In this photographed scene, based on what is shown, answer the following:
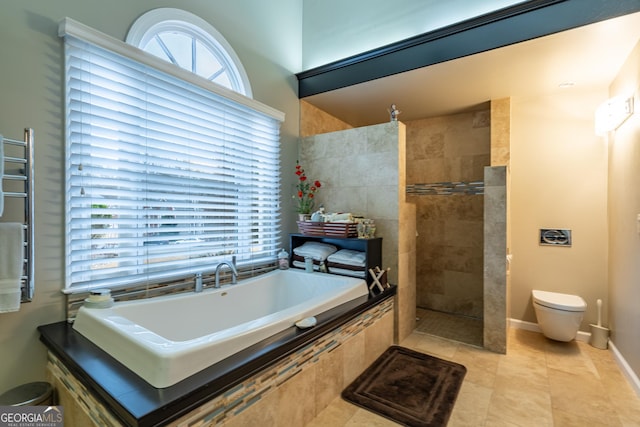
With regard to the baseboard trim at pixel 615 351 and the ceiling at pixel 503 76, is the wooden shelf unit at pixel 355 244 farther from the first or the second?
the baseboard trim at pixel 615 351

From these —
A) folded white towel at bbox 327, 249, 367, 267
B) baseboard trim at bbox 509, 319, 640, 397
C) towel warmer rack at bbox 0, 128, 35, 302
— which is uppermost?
towel warmer rack at bbox 0, 128, 35, 302

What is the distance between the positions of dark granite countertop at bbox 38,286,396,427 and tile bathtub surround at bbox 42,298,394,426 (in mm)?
49

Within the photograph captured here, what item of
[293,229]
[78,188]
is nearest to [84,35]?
[78,188]

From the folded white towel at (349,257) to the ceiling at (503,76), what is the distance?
1.64 metres

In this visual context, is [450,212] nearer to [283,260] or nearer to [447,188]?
[447,188]

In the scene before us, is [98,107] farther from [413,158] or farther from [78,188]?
[413,158]

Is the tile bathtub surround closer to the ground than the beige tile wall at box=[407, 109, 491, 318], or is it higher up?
closer to the ground

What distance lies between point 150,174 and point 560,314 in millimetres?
3472

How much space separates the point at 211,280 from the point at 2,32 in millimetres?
1823

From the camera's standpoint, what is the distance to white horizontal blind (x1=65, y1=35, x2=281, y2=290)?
1.69 metres

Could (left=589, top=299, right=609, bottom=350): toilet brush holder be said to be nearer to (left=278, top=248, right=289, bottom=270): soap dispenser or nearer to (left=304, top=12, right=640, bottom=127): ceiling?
(left=304, top=12, right=640, bottom=127): ceiling

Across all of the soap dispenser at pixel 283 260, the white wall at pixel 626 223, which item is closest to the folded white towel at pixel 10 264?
the soap dispenser at pixel 283 260

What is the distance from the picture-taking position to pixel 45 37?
1.57m

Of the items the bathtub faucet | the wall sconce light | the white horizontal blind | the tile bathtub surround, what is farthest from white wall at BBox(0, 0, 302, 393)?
the wall sconce light
